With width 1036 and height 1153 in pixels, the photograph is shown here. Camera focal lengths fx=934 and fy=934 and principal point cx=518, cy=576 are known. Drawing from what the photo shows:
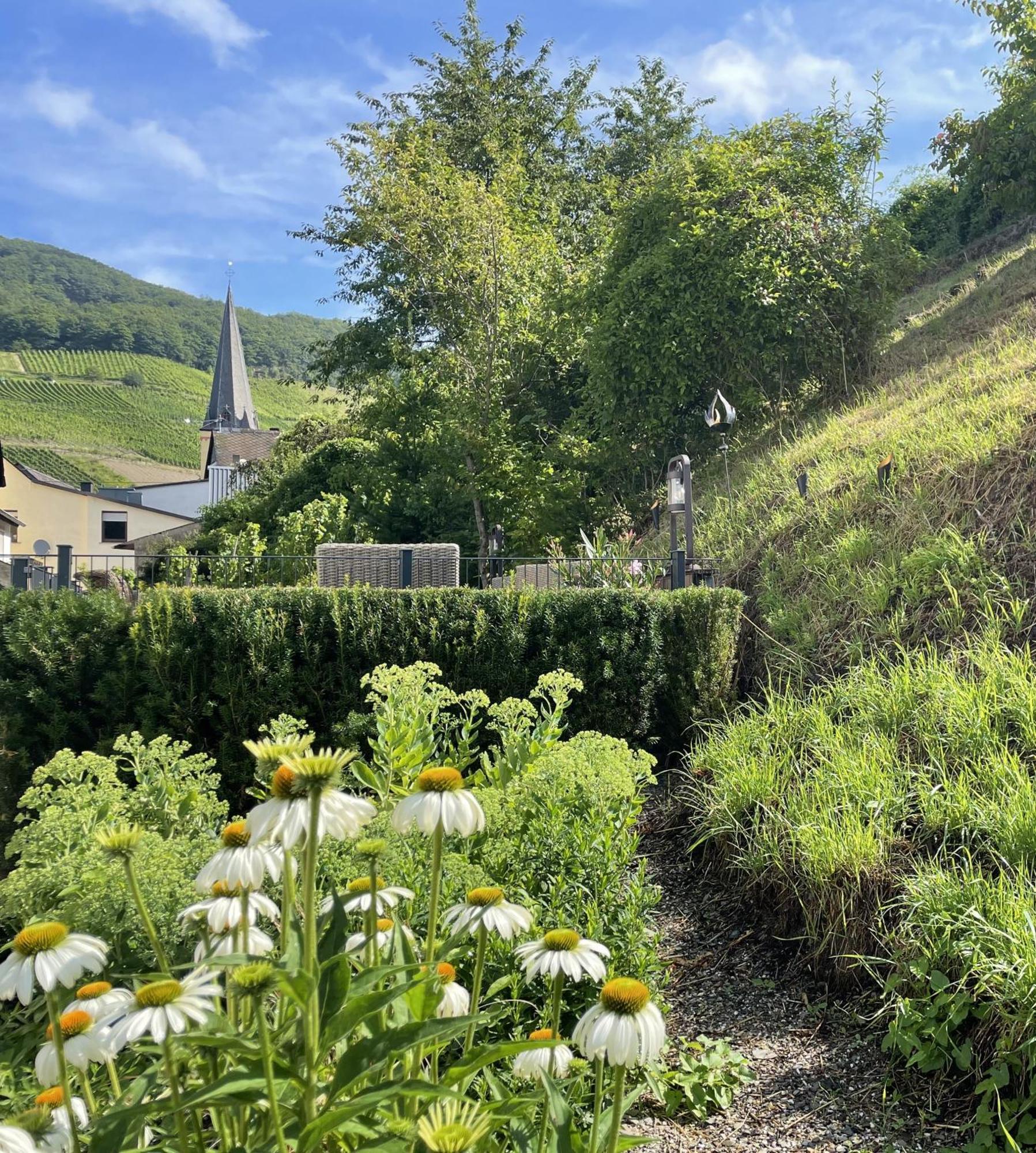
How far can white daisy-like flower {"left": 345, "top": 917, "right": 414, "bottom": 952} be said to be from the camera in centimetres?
169

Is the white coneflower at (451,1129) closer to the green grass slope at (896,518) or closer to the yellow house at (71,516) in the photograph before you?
the green grass slope at (896,518)

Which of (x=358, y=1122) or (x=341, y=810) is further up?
(x=341, y=810)

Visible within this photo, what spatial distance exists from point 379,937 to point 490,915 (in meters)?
0.38

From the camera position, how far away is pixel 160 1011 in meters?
1.26

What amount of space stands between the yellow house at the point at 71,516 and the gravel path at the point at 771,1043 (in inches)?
1583

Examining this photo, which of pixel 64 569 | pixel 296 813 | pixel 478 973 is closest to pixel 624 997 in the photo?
pixel 478 973

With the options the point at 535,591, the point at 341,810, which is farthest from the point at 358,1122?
the point at 535,591

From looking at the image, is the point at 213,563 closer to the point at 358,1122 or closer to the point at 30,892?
the point at 30,892

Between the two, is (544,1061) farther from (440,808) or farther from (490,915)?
(440,808)

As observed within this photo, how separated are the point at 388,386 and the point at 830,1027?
53.1 feet

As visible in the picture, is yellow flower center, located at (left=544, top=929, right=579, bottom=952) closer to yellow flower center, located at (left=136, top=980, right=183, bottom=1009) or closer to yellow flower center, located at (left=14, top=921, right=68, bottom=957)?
yellow flower center, located at (left=136, top=980, right=183, bottom=1009)

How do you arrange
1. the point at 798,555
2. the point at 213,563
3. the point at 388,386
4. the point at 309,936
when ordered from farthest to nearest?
the point at 388,386, the point at 213,563, the point at 798,555, the point at 309,936

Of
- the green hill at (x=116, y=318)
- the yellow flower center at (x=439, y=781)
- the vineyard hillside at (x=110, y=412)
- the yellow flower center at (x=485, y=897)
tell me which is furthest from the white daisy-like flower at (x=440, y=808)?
the green hill at (x=116, y=318)

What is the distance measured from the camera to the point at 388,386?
18078 millimetres
